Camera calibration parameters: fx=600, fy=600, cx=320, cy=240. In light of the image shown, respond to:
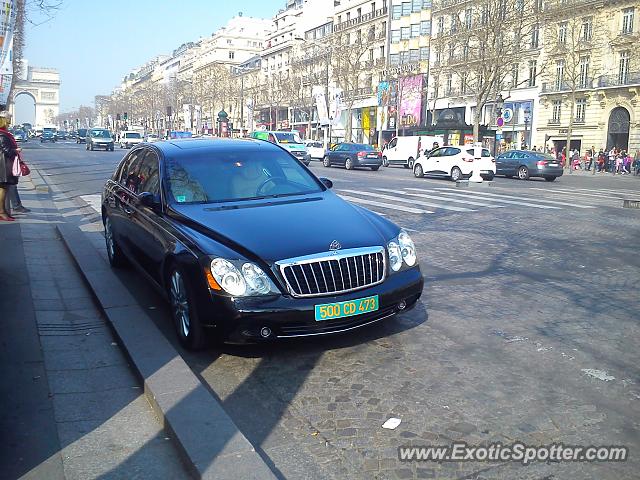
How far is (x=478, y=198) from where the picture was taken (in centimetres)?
1680

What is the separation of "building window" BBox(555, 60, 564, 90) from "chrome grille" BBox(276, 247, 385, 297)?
169 ft

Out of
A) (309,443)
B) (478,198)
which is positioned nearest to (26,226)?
(309,443)

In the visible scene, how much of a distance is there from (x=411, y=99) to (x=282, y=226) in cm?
5901

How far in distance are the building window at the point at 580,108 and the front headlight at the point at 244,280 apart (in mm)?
51286

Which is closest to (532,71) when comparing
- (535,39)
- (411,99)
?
(535,39)

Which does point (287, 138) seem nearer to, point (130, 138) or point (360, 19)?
point (130, 138)

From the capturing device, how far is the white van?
36.8m

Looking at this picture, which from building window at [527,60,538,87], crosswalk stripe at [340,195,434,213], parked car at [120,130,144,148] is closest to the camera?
crosswalk stripe at [340,195,434,213]

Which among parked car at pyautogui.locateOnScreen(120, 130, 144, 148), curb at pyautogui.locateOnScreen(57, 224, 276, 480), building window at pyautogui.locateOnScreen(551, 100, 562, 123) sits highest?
building window at pyautogui.locateOnScreen(551, 100, 562, 123)

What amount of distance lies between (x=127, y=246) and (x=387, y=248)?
10.3ft

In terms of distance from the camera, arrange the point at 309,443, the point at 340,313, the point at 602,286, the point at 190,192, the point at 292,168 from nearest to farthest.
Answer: the point at 309,443, the point at 340,313, the point at 190,192, the point at 292,168, the point at 602,286

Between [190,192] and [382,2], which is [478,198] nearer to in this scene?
[190,192]

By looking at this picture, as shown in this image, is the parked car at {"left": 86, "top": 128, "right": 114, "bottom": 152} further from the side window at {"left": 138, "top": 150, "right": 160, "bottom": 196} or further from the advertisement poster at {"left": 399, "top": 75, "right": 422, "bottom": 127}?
the side window at {"left": 138, "top": 150, "right": 160, "bottom": 196}

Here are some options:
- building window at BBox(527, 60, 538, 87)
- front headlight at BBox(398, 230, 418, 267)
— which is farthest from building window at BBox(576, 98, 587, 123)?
front headlight at BBox(398, 230, 418, 267)
